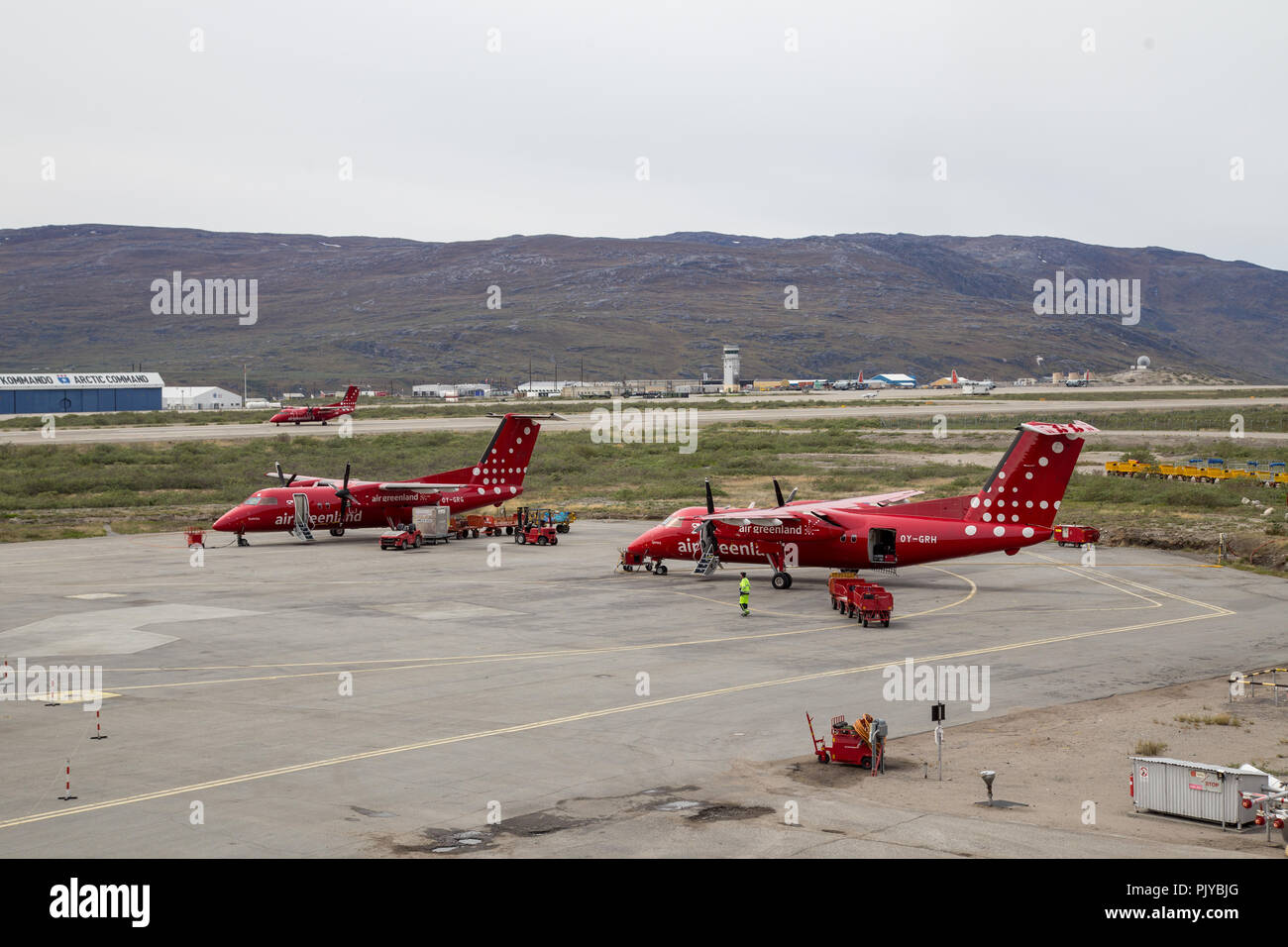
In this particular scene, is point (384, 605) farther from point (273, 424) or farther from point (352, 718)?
point (273, 424)

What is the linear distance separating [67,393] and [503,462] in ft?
446

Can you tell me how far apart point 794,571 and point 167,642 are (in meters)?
27.2

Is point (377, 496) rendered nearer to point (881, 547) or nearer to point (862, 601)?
point (881, 547)

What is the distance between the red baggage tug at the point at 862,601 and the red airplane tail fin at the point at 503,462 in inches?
1060

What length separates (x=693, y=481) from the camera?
88750 millimetres

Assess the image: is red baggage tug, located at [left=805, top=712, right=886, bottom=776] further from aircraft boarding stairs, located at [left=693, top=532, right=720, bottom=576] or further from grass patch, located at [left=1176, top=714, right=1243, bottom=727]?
aircraft boarding stairs, located at [left=693, top=532, right=720, bottom=576]

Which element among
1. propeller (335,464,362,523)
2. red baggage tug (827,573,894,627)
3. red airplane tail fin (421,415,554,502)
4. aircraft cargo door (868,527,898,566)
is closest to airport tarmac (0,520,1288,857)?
red baggage tug (827,573,894,627)

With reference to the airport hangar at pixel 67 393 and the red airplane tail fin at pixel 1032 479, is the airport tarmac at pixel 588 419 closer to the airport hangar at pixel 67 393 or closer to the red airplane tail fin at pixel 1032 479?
the airport hangar at pixel 67 393

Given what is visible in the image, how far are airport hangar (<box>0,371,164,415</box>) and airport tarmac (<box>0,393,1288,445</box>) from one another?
35604 millimetres

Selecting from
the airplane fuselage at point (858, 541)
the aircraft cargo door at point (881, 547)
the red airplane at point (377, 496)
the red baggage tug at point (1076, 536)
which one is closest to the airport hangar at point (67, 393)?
the red airplane at point (377, 496)

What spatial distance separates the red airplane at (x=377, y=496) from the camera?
2448 inches

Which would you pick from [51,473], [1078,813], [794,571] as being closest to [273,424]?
[51,473]
